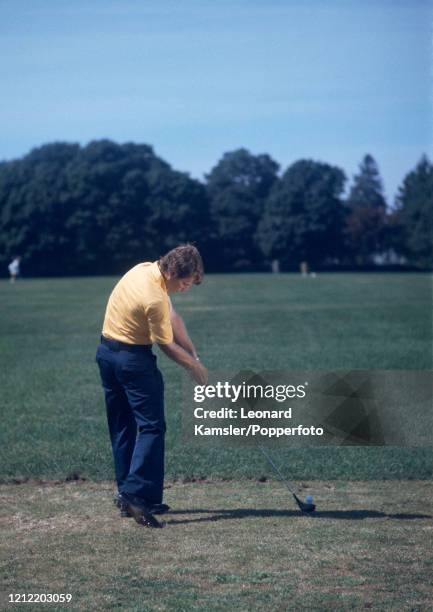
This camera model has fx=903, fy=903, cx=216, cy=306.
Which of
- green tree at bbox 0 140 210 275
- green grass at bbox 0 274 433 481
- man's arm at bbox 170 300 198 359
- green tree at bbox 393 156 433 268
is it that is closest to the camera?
man's arm at bbox 170 300 198 359

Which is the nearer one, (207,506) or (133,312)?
(133,312)

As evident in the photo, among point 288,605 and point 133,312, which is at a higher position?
point 133,312

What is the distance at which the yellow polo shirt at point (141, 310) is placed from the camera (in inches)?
246

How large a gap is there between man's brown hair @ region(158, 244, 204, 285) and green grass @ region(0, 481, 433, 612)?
1.78 meters

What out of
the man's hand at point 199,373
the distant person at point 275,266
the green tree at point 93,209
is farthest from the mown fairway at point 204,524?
the distant person at point 275,266

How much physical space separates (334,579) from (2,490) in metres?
3.41

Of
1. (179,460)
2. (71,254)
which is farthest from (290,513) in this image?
(71,254)

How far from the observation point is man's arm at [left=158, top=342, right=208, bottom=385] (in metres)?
6.33

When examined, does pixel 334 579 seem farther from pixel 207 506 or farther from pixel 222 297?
pixel 222 297

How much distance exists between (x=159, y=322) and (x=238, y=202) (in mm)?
98288

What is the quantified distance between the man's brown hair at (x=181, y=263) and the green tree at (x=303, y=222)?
3650 inches

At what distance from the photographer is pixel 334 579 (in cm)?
510

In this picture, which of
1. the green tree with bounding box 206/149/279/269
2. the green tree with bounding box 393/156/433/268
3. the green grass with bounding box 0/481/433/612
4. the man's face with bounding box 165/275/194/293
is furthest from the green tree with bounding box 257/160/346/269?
the man's face with bounding box 165/275/194/293

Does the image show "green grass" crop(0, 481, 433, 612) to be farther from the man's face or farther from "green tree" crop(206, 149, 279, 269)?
"green tree" crop(206, 149, 279, 269)
